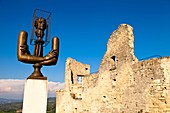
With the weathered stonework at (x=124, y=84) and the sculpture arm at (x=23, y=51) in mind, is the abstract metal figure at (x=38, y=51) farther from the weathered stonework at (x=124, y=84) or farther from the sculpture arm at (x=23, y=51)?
the weathered stonework at (x=124, y=84)

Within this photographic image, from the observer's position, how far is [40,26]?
6742 mm

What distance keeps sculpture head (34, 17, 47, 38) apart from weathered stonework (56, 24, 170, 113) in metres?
6.97

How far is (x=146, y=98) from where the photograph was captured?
12.0 m

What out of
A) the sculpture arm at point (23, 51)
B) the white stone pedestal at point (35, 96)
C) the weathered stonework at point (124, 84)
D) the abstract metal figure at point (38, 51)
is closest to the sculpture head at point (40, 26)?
the abstract metal figure at point (38, 51)

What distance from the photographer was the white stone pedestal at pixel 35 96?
617 centimetres

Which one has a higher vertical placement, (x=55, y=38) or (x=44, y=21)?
(x=44, y=21)

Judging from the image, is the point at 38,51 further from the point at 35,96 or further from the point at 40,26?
the point at 35,96

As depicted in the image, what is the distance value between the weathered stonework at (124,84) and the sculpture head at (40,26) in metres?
6.97

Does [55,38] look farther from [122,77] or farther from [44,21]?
[122,77]

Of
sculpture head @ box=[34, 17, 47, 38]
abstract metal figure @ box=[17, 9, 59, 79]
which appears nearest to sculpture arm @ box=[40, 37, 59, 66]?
abstract metal figure @ box=[17, 9, 59, 79]

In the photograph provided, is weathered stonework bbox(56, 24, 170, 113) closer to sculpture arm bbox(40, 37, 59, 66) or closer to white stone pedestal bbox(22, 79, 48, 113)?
sculpture arm bbox(40, 37, 59, 66)

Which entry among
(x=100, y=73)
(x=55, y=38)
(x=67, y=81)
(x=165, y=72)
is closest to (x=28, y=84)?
(x=55, y=38)

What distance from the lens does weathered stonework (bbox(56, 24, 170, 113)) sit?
1144 centimetres

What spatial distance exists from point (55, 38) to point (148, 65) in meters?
7.07
